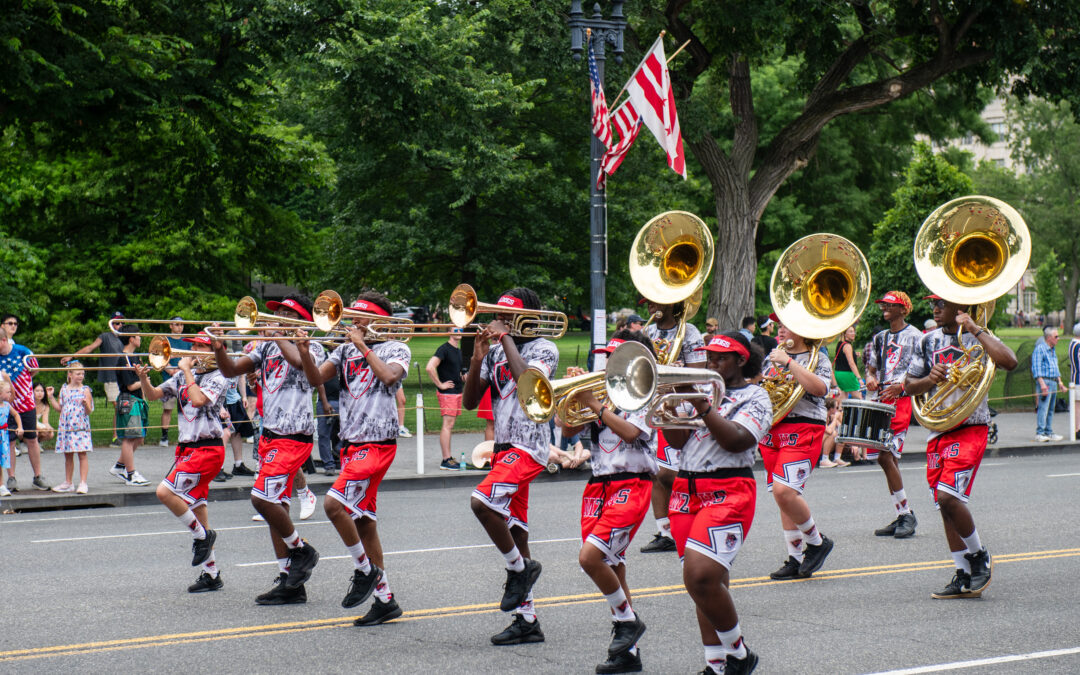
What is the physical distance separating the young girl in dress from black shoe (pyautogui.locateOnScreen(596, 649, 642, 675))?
30.0 ft

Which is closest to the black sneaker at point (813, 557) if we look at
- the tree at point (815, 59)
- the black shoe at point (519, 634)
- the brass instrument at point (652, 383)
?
the black shoe at point (519, 634)

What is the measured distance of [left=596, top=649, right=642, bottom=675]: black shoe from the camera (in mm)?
5906

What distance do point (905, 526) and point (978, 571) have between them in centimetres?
247

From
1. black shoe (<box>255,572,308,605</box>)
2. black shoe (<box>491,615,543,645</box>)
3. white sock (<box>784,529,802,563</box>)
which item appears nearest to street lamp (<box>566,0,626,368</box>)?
white sock (<box>784,529,802,563</box>)

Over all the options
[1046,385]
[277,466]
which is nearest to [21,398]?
[277,466]

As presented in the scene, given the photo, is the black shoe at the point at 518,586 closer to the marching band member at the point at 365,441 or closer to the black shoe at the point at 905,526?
the marching band member at the point at 365,441

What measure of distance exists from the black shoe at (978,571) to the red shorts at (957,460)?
0.40 meters

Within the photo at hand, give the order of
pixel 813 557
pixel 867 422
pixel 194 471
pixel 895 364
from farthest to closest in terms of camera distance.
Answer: pixel 895 364 → pixel 867 422 → pixel 813 557 → pixel 194 471

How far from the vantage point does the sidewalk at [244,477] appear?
518 inches

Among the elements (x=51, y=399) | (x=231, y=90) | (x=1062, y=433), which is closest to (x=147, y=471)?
(x=51, y=399)

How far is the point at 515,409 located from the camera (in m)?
6.86

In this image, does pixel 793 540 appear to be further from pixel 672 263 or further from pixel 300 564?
pixel 300 564

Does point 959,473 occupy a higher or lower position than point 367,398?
lower

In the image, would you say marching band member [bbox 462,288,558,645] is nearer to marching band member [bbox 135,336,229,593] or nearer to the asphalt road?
the asphalt road
